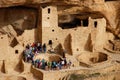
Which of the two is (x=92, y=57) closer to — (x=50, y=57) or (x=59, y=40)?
(x=59, y=40)

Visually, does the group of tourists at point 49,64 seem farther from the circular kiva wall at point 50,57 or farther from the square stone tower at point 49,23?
the square stone tower at point 49,23

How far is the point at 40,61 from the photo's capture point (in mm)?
24188

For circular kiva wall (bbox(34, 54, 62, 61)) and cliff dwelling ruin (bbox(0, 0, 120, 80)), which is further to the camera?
circular kiva wall (bbox(34, 54, 62, 61))

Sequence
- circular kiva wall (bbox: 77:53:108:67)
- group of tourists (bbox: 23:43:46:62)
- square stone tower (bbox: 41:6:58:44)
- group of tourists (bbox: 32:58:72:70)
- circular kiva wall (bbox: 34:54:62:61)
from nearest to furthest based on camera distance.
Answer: group of tourists (bbox: 32:58:72:70) < group of tourists (bbox: 23:43:46:62) < circular kiva wall (bbox: 34:54:62:61) < square stone tower (bbox: 41:6:58:44) < circular kiva wall (bbox: 77:53:108:67)

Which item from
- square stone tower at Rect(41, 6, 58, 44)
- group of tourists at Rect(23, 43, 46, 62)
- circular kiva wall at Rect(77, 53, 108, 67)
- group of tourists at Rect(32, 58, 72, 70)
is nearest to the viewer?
group of tourists at Rect(32, 58, 72, 70)

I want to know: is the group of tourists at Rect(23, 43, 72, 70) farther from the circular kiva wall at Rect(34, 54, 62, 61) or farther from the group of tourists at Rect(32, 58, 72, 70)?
the circular kiva wall at Rect(34, 54, 62, 61)

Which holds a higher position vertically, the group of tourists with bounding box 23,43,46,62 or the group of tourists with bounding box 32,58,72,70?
the group of tourists with bounding box 23,43,46,62

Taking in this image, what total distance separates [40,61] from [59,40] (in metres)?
2.27

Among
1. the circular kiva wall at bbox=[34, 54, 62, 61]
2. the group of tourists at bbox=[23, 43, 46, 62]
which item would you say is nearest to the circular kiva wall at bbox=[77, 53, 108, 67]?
the circular kiva wall at bbox=[34, 54, 62, 61]

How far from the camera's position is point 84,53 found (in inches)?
1034

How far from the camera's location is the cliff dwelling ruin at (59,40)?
23859 millimetres

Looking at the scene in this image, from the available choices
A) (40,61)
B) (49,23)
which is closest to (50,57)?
(40,61)

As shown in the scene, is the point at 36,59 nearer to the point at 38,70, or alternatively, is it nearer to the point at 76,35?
the point at 38,70

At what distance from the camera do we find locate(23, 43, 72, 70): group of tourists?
23.9 meters
